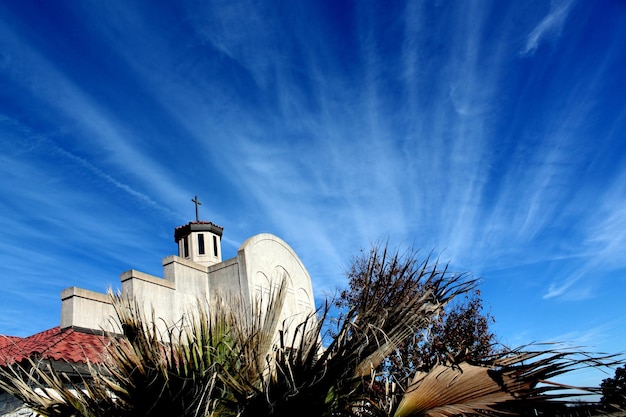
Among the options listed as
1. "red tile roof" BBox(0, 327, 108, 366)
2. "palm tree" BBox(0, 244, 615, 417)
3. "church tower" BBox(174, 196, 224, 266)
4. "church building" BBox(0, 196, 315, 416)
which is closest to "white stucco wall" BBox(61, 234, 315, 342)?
"church building" BBox(0, 196, 315, 416)

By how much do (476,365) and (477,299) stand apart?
11.3 metres

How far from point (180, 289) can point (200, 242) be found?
16.5 ft

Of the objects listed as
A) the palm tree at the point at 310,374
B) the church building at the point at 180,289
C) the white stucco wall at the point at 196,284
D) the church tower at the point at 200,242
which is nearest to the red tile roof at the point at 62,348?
the church building at the point at 180,289

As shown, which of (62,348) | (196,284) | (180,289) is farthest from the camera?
(196,284)

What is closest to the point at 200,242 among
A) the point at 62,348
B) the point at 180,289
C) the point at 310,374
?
the point at 180,289

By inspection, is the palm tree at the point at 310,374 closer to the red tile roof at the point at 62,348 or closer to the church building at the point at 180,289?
the church building at the point at 180,289

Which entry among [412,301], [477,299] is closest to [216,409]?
[412,301]

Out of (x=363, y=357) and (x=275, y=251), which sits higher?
(x=275, y=251)

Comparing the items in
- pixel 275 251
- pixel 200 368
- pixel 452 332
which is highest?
pixel 275 251

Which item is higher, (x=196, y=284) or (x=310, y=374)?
(x=196, y=284)

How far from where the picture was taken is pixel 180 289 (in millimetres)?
12172

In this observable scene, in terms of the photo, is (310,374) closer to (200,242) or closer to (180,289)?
(180,289)

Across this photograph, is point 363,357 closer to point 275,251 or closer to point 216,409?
point 216,409

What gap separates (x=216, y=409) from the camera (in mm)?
3434
